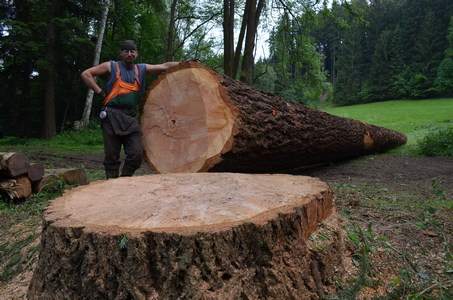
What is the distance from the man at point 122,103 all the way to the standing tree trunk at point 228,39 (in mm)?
7151

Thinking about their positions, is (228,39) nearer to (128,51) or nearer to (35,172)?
(128,51)

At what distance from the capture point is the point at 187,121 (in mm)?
4441

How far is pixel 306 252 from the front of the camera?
228 cm

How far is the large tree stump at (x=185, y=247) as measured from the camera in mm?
1856

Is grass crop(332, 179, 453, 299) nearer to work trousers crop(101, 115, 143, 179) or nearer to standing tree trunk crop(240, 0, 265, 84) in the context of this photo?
work trousers crop(101, 115, 143, 179)

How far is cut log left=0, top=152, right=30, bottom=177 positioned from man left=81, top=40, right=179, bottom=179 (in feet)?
3.24

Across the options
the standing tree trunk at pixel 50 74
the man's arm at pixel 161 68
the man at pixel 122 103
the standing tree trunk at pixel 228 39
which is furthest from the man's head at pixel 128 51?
the standing tree trunk at pixel 50 74

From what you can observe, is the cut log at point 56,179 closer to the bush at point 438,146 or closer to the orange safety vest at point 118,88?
the orange safety vest at point 118,88

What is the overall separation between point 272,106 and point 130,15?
16883 mm

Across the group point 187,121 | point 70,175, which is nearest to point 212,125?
point 187,121

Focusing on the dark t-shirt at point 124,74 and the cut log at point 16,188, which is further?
the cut log at point 16,188

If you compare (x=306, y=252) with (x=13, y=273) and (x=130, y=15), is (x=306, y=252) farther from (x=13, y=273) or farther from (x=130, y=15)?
(x=130, y=15)

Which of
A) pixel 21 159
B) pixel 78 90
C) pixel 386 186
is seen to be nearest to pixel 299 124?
pixel 386 186

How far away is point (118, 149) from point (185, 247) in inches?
112
